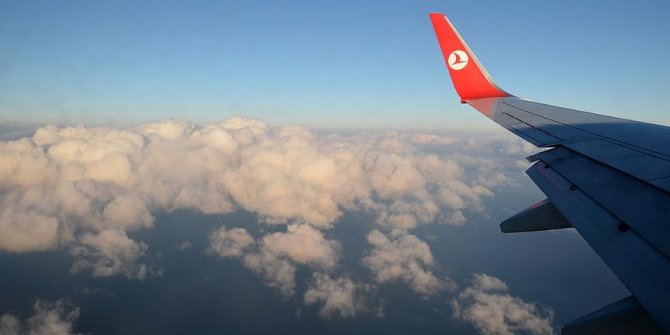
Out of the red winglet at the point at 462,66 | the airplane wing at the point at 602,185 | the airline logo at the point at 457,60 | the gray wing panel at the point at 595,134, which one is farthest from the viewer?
the airline logo at the point at 457,60

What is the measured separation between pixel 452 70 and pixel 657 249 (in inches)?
292

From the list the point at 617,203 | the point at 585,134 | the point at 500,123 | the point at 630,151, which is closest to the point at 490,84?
the point at 500,123

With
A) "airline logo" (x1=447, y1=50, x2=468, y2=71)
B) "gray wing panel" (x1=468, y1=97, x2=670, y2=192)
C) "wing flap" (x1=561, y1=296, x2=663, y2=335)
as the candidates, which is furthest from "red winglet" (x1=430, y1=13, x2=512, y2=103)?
"wing flap" (x1=561, y1=296, x2=663, y2=335)

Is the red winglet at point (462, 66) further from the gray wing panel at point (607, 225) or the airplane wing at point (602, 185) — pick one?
the gray wing panel at point (607, 225)

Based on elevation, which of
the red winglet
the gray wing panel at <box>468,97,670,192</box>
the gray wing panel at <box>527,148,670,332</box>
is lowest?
the gray wing panel at <box>527,148,670,332</box>

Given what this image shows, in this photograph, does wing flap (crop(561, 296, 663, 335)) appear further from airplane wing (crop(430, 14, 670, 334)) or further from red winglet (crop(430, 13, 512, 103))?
red winglet (crop(430, 13, 512, 103))

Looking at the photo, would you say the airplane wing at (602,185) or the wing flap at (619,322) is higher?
the airplane wing at (602,185)

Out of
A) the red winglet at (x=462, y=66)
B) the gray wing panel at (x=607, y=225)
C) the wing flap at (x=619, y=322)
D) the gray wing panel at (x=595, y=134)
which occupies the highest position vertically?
the red winglet at (x=462, y=66)

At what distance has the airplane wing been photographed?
275 centimetres

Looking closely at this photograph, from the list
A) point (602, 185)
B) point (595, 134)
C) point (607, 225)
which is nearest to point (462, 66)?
point (595, 134)

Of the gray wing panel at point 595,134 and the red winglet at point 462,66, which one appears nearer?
the gray wing panel at point 595,134

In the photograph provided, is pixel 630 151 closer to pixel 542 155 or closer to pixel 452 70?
pixel 542 155

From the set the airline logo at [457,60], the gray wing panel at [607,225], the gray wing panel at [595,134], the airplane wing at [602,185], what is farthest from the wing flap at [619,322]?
the airline logo at [457,60]

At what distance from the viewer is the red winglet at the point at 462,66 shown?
8.77 meters
